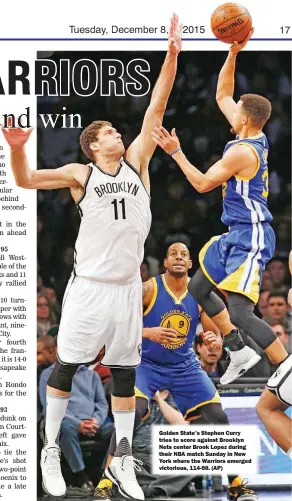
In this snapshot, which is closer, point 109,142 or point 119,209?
point 119,209

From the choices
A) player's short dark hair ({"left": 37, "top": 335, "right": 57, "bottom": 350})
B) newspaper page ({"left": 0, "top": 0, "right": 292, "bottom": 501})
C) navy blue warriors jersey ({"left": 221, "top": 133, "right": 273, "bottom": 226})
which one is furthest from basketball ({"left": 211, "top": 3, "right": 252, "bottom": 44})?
player's short dark hair ({"left": 37, "top": 335, "right": 57, "bottom": 350})

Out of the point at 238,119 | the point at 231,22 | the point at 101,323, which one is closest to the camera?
the point at 101,323

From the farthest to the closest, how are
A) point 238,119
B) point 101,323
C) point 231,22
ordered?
1. point 238,119
2. point 231,22
3. point 101,323

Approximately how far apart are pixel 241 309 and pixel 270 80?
4.95ft

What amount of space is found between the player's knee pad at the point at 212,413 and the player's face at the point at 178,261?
0.87 m

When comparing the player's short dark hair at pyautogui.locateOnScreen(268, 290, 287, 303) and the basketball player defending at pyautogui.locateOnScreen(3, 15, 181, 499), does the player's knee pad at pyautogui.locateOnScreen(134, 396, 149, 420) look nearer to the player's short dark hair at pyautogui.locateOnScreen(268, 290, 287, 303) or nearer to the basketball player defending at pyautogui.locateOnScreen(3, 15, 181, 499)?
the basketball player defending at pyautogui.locateOnScreen(3, 15, 181, 499)

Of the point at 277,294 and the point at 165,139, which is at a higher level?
the point at 165,139

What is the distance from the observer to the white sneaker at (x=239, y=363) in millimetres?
4242

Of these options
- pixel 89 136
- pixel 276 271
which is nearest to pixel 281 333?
pixel 276 271

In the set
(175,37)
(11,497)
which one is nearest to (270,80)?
(175,37)

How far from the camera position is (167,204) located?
14.1 ft

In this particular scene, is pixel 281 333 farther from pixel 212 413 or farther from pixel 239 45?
pixel 239 45

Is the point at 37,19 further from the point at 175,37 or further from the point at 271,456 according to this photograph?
the point at 271,456

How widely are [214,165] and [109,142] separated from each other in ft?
2.27
